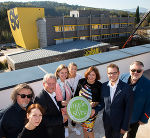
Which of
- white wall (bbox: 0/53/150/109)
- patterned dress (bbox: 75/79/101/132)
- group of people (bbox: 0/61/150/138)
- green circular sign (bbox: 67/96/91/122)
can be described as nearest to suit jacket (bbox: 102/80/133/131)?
group of people (bbox: 0/61/150/138)

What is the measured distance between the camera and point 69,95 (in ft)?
10.7

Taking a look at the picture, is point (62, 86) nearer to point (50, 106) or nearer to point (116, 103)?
point (50, 106)

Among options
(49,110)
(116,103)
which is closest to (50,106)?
(49,110)

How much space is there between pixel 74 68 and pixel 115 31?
40.0m

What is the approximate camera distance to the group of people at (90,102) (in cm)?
206

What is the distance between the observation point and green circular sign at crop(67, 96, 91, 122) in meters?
2.73

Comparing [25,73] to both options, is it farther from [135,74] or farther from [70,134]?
[135,74]

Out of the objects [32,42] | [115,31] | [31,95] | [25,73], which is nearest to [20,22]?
[32,42]

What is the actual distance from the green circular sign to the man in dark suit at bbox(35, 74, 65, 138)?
1.05 feet

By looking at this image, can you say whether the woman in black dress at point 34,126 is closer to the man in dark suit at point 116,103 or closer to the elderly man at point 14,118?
the elderly man at point 14,118

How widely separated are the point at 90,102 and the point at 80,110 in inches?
12.6

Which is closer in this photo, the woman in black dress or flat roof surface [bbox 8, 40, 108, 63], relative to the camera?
the woman in black dress

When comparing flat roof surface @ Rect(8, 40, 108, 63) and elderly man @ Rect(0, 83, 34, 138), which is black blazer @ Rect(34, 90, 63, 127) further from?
flat roof surface @ Rect(8, 40, 108, 63)

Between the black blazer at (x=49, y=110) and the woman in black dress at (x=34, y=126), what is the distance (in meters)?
0.41
